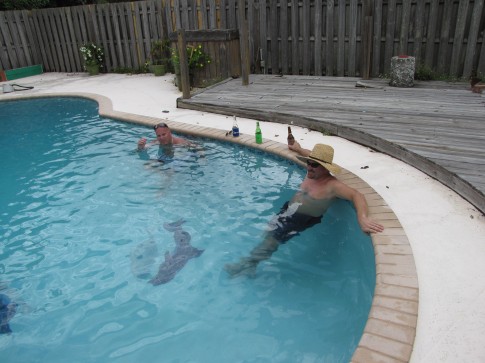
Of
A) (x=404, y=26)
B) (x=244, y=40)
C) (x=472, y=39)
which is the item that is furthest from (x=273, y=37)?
(x=472, y=39)

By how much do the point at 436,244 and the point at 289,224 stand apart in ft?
4.46

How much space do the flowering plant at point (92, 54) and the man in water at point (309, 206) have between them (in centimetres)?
1126

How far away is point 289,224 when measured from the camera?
13.4 ft

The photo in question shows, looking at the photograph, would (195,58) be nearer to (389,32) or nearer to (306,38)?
(306,38)

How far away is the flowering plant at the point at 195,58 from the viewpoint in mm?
9547

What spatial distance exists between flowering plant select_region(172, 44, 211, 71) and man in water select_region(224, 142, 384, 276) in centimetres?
634

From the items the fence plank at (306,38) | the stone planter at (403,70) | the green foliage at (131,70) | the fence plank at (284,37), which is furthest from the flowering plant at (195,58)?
the stone planter at (403,70)

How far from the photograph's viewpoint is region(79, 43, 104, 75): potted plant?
13148 mm

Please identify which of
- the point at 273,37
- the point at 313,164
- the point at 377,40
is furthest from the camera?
the point at 273,37

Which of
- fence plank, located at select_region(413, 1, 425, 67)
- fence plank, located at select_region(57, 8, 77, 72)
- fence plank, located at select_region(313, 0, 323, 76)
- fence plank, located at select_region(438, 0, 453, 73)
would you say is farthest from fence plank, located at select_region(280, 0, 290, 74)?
fence plank, located at select_region(57, 8, 77, 72)

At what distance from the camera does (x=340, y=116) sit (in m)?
6.36

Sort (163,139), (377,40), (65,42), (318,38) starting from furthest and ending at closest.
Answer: (65,42) → (318,38) → (377,40) → (163,139)

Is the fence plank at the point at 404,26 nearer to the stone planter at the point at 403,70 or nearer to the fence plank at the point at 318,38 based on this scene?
the stone planter at the point at 403,70

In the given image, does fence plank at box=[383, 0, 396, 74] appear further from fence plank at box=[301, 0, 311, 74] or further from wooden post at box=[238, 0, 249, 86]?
wooden post at box=[238, 0, 249, 86]
